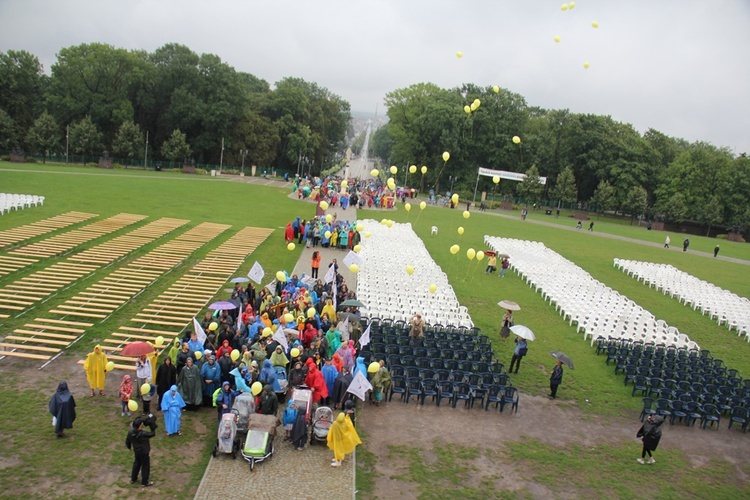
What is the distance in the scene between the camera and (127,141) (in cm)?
6531

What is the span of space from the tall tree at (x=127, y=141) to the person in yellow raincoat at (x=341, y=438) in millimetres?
64267

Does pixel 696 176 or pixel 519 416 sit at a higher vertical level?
pixel 696 176

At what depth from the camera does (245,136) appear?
77.9m

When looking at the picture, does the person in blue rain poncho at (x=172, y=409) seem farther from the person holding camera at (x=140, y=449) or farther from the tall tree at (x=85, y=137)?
the tall tree at (x=85, y=137)

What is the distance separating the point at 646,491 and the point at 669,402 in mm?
4289

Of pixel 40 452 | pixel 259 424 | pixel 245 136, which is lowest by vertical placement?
pixel 40 452

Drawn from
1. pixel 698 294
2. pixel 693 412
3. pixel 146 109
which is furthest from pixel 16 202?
pixel 146 109

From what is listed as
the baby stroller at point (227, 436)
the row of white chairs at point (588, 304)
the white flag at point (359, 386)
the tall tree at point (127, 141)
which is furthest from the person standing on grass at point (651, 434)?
the tall tree at point (127, 141)

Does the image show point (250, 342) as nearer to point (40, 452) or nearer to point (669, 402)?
point (40, 452)

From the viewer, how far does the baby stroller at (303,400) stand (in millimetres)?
11256

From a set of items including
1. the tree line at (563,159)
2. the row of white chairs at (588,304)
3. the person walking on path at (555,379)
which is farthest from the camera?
the tree line at (563,159)

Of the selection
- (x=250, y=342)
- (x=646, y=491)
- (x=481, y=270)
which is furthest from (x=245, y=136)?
(x=646, y=491)

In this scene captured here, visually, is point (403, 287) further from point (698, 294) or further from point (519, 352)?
point (698, 294)

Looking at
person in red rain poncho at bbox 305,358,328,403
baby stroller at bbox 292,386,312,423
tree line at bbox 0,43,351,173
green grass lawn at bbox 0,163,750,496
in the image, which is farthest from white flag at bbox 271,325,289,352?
tree line at bbox 0,43,351,173
